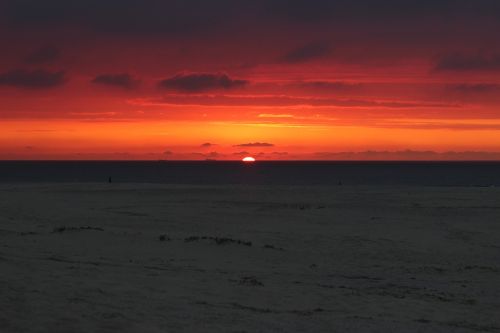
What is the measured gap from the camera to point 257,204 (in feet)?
145

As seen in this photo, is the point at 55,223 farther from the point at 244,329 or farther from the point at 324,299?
the point at 244,329

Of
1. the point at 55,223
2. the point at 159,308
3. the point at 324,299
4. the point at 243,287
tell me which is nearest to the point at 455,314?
the point at 324,299

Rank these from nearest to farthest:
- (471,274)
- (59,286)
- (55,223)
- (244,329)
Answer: (244,329) < (59,286) < (471,274) < (55,223)

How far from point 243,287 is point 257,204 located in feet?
94.5

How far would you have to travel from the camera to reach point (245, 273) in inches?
701

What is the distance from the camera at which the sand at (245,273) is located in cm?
1221

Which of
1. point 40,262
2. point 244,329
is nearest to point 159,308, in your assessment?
point 244,329

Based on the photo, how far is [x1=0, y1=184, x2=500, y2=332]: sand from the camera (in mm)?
12211

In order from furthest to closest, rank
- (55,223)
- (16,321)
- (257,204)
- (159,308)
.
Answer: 1. (257,204)
2. (55,223)
3. (159,308)
4. (16,321)

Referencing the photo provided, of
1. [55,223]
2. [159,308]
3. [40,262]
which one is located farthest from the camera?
[55,223]

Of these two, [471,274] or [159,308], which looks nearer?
[159,308]

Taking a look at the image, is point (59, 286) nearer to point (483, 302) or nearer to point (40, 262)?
point (40, 262)

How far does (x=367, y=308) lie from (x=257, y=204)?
3033 centimetres

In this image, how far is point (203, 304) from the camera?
13.4 meters
